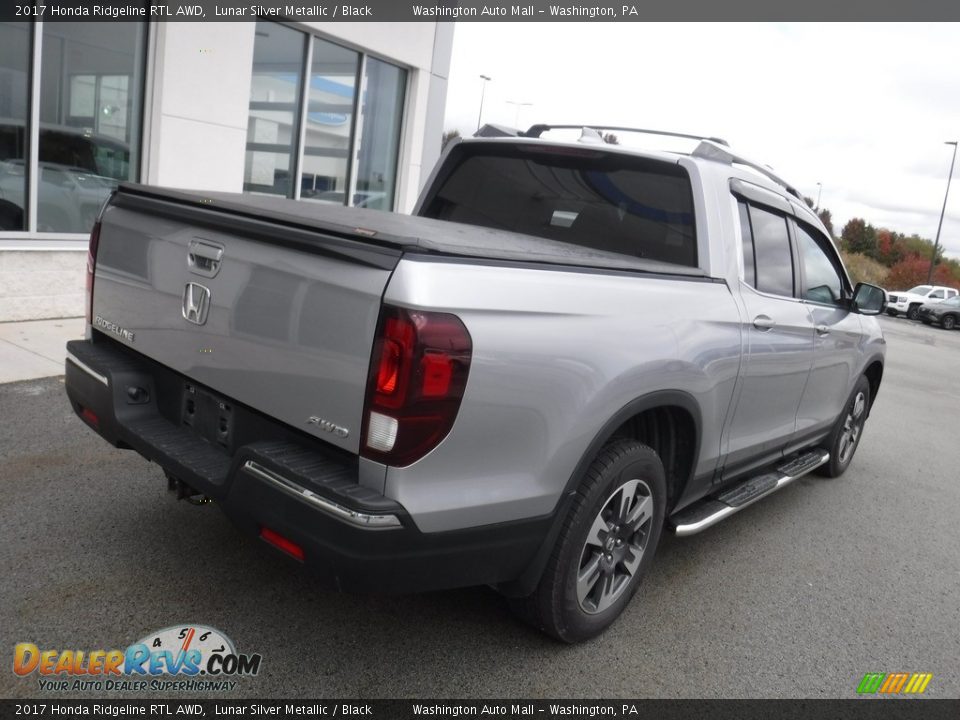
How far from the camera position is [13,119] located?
7223 millimetres

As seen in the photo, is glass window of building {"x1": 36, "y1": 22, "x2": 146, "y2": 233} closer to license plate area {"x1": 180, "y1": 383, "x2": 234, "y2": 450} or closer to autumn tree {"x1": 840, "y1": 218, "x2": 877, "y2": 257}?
license plate area {"x1": 180, "y1": 383, "x2": 234, "y2": 450}

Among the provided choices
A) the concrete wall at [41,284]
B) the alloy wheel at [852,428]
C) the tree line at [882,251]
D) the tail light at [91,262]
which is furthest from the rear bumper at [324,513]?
the tree line at [882,251]

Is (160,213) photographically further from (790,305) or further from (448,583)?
(790,305)

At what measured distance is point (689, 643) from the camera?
3.33 meters

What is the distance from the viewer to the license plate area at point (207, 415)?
2811 mm

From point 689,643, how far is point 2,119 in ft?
23.1

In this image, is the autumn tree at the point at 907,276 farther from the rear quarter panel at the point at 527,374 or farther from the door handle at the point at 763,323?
the rear quarter panel at the point at 527,374

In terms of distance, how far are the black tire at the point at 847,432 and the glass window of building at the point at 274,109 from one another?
701cm

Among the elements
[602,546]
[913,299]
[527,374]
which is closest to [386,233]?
[527,374]

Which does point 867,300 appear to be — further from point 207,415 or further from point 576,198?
point 207,415

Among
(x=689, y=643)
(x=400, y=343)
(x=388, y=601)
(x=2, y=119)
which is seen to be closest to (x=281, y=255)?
(x=400, y=343)

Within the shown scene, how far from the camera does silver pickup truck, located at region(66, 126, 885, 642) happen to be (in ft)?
7.58

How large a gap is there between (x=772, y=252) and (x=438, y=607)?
2.46 m

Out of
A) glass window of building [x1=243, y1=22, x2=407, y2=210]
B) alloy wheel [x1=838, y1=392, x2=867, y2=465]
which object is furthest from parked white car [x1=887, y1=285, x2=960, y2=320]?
alloy wheel [x1=838, y1=392, x2=867, y2=465]
